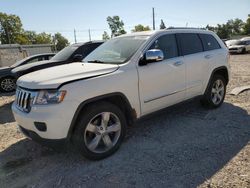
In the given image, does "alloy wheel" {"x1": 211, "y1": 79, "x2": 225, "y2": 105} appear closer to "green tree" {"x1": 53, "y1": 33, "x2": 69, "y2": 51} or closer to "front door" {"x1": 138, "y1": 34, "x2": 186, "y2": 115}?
"front door" {"x1": 138, "y1": 34, "x2": 186, "y2": 115}

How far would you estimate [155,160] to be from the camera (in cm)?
352

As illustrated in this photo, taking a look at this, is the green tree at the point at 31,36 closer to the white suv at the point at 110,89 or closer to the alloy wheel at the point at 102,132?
the white suv at the point at 110,89

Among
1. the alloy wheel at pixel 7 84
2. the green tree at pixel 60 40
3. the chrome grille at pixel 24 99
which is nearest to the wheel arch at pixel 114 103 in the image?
the chrome grille at pixel 24 99

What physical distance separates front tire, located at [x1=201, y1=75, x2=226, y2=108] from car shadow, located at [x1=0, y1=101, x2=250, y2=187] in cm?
67

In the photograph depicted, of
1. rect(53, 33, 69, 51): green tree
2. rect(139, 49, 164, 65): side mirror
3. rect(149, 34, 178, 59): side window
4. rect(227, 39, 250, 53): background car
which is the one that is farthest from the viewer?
rect(53, 33, 69, 51): green tree

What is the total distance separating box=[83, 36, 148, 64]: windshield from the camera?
4105mm

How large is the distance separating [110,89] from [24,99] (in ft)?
3.95

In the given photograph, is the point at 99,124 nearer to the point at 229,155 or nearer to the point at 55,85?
the point at 55,85

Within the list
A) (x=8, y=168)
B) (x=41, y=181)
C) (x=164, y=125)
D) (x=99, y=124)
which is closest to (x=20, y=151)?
(x=8, y=168)

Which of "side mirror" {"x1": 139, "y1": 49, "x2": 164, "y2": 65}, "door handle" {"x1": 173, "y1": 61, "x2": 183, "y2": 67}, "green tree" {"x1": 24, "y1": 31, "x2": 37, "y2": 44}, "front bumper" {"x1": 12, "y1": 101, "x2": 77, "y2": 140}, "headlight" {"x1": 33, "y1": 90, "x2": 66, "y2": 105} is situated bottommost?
"front bumper" {"x1": 12, "y1": 101, "x2": 77, "y2": 140}

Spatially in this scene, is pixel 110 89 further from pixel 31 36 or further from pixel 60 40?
pixel 60 40

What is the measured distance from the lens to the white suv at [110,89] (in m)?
3.22

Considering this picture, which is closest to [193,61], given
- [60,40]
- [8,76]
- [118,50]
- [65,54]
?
[118,50]

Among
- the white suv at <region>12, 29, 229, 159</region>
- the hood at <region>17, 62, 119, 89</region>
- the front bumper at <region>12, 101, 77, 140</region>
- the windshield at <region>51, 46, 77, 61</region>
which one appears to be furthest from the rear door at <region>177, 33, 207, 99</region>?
the windshield at <region>51, 46, 77, 61</region>
